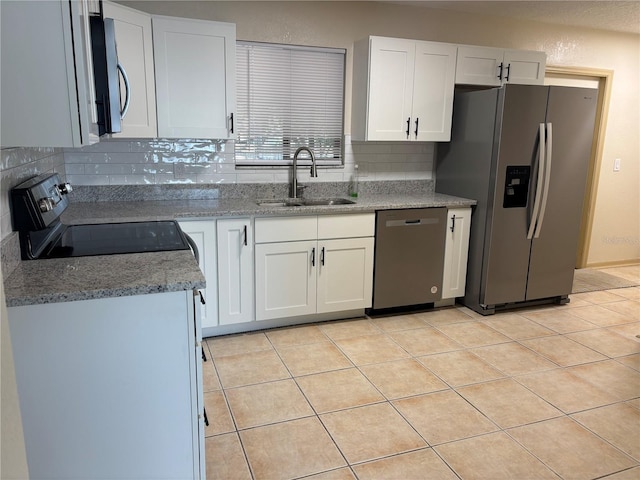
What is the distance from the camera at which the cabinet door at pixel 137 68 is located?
9.23ft

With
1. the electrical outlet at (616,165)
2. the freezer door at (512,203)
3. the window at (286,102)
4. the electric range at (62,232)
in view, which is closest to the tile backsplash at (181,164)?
the window at (286,102)

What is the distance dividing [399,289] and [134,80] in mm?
2312

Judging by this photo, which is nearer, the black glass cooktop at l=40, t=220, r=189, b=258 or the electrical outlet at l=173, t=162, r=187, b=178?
the black glass cooktop at l=40, t=220, r=189, b=258

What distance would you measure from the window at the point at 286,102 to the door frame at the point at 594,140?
2.22m

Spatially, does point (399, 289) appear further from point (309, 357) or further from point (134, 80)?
point (134, 80)

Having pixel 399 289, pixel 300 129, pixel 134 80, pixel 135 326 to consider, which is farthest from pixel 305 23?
pixel 135 326

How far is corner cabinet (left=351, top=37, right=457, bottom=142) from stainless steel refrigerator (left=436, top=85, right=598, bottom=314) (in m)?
0.23

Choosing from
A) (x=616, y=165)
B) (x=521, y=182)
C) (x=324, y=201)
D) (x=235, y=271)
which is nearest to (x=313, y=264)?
(x=235, y=271)

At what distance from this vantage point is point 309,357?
10.0 ft

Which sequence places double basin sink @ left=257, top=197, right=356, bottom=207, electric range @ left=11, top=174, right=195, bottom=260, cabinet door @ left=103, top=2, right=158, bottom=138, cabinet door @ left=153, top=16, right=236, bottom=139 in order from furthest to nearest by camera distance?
double basin sink @ left=257, top=197, right=356, bottom=207 < cabinet door @ left=153, top=16, right=236, bottom=139 < cabinet door @ left=103, top=2, right=158, bottom=138 < electric range @ left=11, top=174, right=195, bottom=260

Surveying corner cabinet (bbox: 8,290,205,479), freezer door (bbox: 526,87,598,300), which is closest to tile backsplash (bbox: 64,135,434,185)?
freezer door (bbox: 526,87,598,300)

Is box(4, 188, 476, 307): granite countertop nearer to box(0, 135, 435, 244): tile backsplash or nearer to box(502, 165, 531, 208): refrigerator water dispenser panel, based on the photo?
box(0, 135, 435, 244): tile backsplash

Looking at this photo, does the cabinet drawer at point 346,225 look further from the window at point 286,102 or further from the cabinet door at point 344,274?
the window at point 286,102

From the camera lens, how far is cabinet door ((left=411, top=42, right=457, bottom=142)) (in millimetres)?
3697
